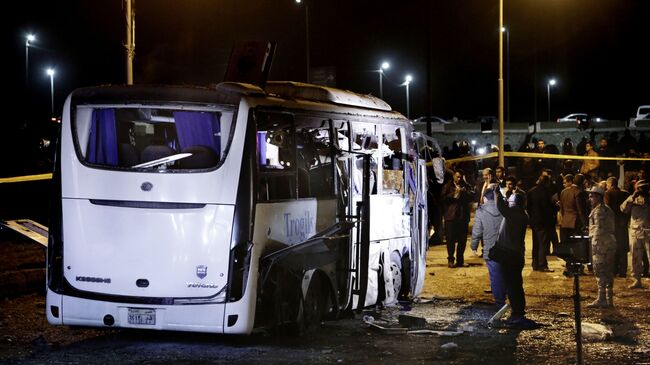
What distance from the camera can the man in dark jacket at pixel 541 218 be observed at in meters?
19.4

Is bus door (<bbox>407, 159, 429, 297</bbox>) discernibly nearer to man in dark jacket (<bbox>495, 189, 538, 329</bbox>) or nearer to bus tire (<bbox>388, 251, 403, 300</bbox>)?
bus tire (<bbox>388, 251, 403, 300</bbox>)

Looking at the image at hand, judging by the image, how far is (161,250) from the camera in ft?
33.0

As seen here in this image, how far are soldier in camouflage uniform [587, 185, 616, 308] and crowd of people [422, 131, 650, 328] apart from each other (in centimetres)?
1

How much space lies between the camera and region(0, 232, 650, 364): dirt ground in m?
10.2

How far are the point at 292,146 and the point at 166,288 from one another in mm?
2368

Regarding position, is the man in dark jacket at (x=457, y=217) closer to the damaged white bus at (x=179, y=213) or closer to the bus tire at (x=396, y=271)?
the bus tire at (x=396, y=271)

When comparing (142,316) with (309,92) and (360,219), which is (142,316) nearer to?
(360,219)

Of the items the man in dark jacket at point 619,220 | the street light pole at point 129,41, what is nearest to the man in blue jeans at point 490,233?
the man in dark jacket at point 619,220

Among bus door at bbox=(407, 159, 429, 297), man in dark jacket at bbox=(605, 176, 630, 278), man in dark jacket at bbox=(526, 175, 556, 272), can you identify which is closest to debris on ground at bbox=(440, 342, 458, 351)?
bus door at bbox=(407, 159, 429, 297)

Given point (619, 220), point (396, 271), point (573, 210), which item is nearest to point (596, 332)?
point (396, 271)

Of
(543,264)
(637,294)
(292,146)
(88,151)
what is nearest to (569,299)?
(637,294)

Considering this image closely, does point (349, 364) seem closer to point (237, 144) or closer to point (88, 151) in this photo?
point (237, 144)

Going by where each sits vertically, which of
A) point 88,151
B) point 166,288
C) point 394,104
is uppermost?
point 394,104

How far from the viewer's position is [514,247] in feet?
41.8
